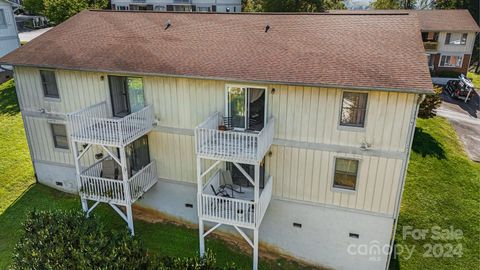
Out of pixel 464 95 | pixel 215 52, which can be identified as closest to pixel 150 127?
pixel 215 52

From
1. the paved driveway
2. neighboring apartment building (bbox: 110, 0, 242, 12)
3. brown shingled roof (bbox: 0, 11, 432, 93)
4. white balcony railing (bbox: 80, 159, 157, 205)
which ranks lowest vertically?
the paved driveway

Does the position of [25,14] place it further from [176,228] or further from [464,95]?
[464,95]

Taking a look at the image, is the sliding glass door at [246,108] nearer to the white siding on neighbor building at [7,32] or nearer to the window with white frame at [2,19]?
the white siding on neighbor building at [7,32]

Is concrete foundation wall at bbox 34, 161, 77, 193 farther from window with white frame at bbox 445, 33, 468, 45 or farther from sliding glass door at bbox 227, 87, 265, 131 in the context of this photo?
window with white frame at bbox 445, 33, 468, 45

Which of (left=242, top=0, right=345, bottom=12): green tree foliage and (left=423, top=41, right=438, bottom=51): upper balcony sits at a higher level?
(left=242, top=0, right=345, bottom=12): green tree foliage

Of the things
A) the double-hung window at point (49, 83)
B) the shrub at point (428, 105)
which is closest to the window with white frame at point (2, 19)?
the double-hung window at point (49, 83)


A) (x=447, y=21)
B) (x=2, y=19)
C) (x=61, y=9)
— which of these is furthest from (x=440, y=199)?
(x=2, y=19)

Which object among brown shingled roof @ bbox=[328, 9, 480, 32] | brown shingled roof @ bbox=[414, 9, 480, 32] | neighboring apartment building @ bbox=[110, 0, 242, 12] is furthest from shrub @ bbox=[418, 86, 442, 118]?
neighboring apartment building @ bbox=[110, 0, 242, 12]

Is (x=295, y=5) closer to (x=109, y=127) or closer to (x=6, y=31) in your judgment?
(x=6, y=31)
